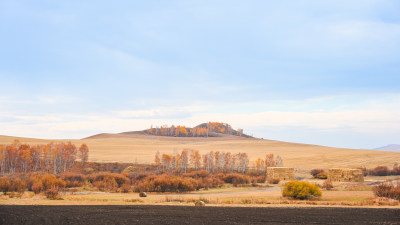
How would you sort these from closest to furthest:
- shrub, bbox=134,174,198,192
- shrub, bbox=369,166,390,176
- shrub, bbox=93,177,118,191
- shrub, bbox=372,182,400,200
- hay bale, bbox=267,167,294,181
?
shrub, bbox=372,182,400,200 → shrub, bbox=134,174,198,192 → shrub, bbox=93,177,118,191 → hay bale, bbox=267,167,294,181 → shrub, bbox=369,166,390,176

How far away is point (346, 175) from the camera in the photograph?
4138 centimetres

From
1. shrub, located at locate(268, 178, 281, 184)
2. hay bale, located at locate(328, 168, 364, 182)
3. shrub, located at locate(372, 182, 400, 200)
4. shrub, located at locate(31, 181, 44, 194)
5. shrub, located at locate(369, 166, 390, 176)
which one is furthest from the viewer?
shrub, located at locate(369, 166, 390, 176)

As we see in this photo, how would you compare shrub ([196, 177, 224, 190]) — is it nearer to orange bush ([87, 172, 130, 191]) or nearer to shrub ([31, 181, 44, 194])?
orange bush ([87, 172, 130, 191])

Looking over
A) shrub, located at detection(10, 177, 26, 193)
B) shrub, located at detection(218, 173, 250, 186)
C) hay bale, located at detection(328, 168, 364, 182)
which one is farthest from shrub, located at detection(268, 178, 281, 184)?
shrub, located at detection(10, 177, 26, 193)

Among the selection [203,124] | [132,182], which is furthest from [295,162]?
[203,124]

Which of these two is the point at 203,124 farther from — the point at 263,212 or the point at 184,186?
the point at 263,212

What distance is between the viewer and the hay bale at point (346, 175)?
41.0 meters

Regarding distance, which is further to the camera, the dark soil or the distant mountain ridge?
the distant mountain ridge

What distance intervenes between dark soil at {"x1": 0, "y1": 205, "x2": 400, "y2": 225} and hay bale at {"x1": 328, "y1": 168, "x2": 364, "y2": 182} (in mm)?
21169

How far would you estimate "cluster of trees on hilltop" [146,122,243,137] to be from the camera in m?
159

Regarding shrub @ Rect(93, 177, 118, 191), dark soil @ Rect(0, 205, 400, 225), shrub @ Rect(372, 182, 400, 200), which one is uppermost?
shrub @ Rect(372, 182, 400, 200)

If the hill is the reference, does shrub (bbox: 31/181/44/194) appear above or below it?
below

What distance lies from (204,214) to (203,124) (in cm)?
17260

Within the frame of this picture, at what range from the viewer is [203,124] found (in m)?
191
